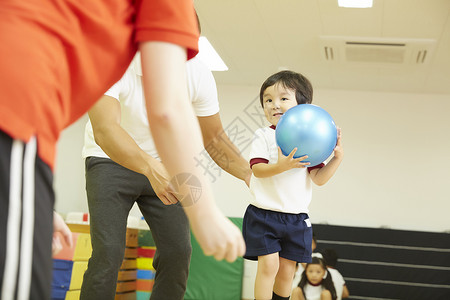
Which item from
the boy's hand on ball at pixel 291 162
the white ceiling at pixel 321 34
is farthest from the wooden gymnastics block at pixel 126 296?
the boy's hand on ball at pixel 291 162

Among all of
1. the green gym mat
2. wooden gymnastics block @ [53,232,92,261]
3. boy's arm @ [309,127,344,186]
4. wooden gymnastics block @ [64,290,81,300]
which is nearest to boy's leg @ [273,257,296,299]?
boy's arm @ [309,127,344,186]

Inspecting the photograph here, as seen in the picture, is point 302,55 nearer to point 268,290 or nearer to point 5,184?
point 268,290

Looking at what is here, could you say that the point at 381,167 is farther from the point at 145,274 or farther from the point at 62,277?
the point at 62,277

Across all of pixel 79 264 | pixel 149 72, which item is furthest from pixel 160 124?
pixel 79 264

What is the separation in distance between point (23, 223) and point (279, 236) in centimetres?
152

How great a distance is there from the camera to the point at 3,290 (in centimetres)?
57

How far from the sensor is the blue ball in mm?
1842

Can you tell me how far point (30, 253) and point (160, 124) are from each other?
0.24 metres

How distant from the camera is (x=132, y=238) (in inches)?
203

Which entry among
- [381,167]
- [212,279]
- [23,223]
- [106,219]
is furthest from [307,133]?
[381,167]

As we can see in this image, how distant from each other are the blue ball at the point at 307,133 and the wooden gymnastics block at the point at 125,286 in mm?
3370

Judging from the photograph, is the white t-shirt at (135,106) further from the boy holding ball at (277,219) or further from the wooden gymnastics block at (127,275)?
the wooden gymnastics block at (127,275)

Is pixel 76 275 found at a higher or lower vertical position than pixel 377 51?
lower

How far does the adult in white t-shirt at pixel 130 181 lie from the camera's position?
1.65 m
